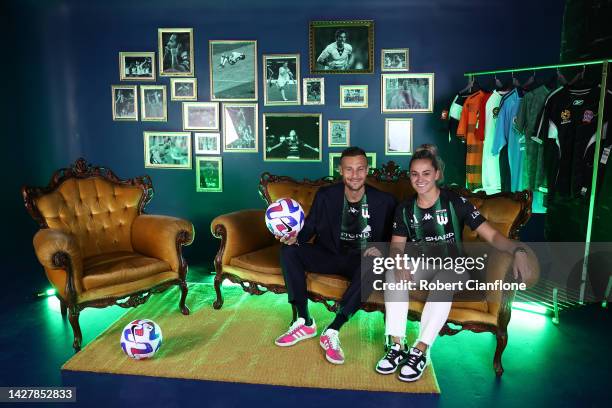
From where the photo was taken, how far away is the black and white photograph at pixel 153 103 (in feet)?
15.2

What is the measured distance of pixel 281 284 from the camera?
3.00 meters

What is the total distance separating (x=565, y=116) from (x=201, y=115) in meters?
3.31

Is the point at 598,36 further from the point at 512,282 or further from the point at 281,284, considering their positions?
the point at 281,284

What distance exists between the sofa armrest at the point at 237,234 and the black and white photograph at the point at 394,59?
209cm

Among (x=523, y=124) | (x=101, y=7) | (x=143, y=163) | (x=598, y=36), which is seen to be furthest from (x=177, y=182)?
(x=598, y=36)

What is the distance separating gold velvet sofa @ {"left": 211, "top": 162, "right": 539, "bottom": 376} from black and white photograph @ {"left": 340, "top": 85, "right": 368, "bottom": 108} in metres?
1.27

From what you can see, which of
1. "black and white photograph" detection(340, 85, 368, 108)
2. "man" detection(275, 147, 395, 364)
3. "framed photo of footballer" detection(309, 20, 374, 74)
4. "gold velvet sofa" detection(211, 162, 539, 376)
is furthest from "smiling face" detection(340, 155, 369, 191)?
"framed photo of footballer" detection(309, 20, 374, 74)

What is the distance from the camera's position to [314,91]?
14.8ft

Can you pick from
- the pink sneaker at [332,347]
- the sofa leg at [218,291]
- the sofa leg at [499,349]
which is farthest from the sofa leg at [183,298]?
the sofa leg at [499,349]

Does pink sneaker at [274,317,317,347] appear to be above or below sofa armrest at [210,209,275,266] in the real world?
below

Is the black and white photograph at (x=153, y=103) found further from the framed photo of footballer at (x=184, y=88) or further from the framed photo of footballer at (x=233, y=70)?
the framed photo of footballer at (x=233, y=70)

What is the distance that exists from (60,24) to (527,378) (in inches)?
200

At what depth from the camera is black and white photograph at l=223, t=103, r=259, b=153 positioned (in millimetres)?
4594

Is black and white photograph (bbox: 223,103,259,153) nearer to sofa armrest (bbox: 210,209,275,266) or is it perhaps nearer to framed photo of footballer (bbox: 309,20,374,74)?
framed photo of footballer (bbox: 309,20,374,74)
